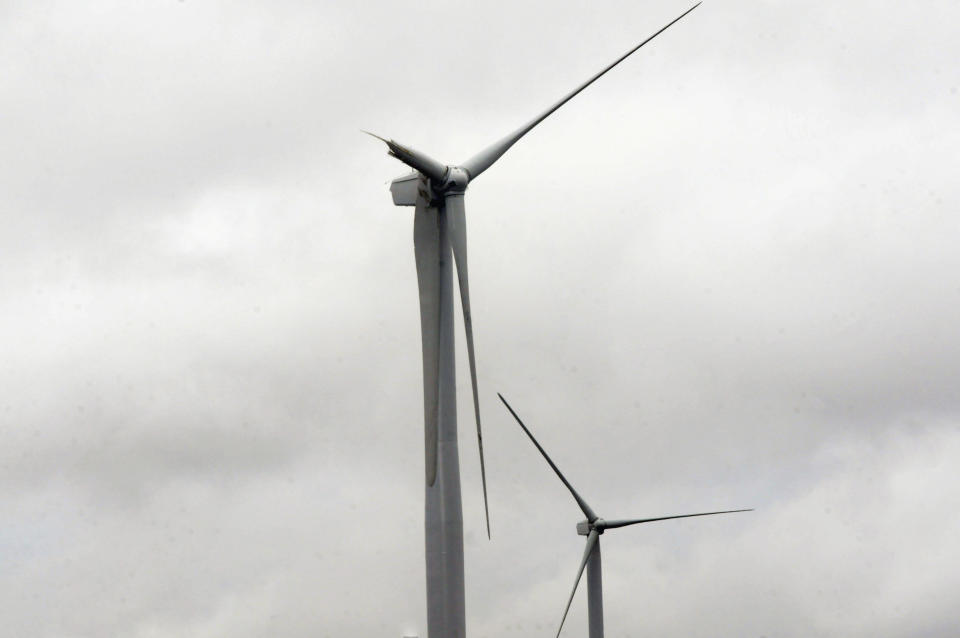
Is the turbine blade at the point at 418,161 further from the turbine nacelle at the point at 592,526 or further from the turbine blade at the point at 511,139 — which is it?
the turbine nacelle at the point at 592,526

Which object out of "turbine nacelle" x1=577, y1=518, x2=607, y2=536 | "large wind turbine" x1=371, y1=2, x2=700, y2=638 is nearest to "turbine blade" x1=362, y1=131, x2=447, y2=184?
"large wind turbine" x1=371, y1=2, x2=700, y2=638

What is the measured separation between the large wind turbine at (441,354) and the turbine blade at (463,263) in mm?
29

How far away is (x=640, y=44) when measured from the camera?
48844 millimetres

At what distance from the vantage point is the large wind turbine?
4362 centimetres

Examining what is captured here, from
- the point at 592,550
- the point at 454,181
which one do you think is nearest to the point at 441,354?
the point at 454,181

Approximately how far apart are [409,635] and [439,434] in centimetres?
977

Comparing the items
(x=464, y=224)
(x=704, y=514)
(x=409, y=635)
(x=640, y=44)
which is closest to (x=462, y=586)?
(x=409, y=635)

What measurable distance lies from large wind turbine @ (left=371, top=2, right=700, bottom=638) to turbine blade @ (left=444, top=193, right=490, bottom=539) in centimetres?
3

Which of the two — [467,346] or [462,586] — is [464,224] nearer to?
[467,346]

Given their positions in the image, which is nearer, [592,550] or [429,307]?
[429,307]

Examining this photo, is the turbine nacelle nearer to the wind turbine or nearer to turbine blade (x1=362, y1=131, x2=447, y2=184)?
the wind turbine

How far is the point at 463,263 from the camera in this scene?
4512 cm

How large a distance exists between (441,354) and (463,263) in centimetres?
291

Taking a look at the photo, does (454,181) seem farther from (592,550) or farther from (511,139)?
(592,550)
